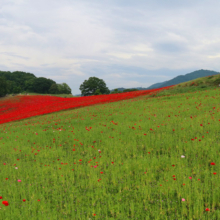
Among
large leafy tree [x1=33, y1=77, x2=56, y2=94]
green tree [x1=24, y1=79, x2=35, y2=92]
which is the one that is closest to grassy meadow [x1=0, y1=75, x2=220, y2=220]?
large leafy tree [x1=33, y1=77, x2=56, y2=94]

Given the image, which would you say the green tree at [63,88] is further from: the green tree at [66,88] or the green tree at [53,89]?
the green tree at [53,89]

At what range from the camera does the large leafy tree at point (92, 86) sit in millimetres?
82094

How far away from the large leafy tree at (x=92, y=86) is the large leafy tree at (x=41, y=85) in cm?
2384

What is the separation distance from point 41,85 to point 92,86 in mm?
31360

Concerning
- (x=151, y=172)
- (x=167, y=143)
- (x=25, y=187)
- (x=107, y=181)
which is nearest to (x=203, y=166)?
(x=151, y=172)

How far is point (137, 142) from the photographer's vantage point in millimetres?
7766

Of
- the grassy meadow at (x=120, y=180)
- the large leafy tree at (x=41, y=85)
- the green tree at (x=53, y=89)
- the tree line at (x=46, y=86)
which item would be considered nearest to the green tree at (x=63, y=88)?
the tree line at (x=46, y=86)

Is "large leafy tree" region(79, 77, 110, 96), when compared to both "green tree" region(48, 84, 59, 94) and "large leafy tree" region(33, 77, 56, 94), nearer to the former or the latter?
"green tree" region(48, 84, 59, 94)

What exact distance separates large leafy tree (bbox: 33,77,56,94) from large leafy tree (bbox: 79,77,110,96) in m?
23.8

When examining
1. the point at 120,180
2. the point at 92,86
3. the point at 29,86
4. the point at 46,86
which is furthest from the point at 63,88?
the point at 120,180

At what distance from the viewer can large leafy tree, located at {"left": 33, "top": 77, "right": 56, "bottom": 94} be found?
302 feet

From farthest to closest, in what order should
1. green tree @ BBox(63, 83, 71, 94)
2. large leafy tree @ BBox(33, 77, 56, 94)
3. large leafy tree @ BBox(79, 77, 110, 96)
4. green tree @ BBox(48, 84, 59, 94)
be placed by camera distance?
green tree @ BBox(63, 83, 71, 94)
large leafy tree @ BBox(33, 77, 56, 94)
green tree @ BBox(48, 84, 59, 94)
large leafy tree @ BBox(79, 77, 110, 96)

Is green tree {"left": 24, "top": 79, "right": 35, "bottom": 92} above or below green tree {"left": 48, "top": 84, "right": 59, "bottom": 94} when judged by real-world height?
above

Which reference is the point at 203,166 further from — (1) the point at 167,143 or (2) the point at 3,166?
(2) the point at 3,166
